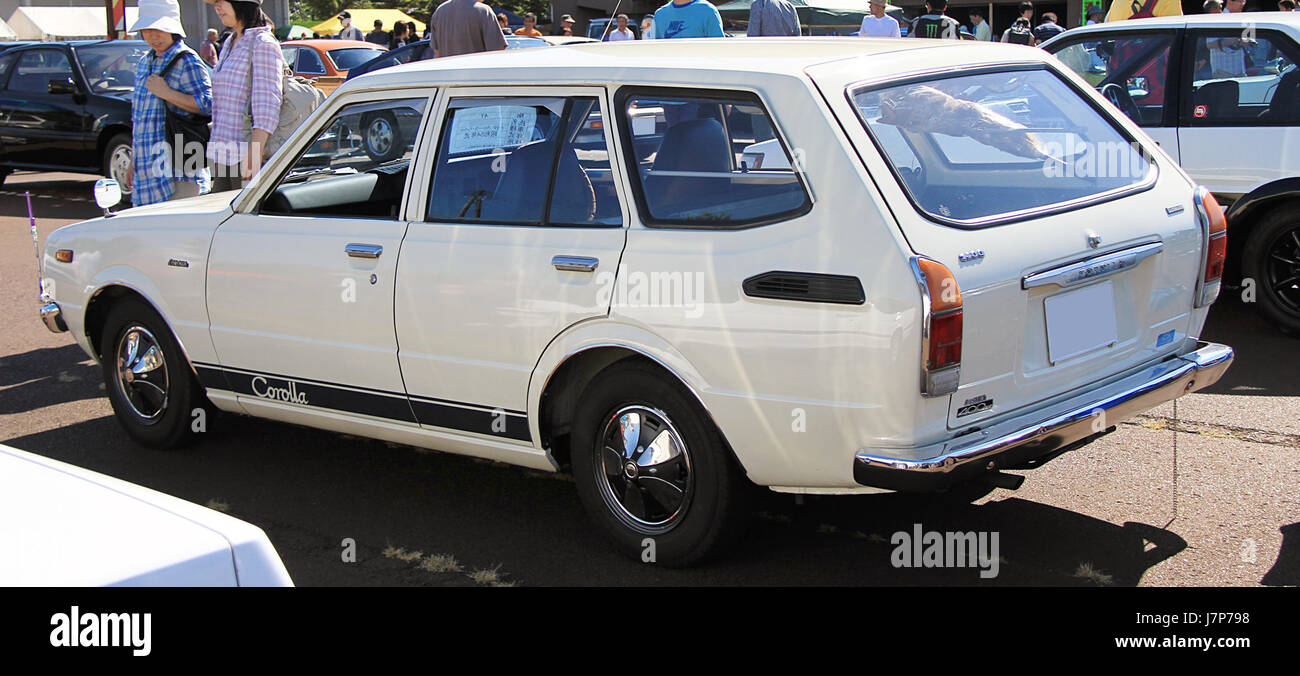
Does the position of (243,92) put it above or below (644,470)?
above

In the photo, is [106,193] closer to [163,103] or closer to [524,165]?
[163,103]

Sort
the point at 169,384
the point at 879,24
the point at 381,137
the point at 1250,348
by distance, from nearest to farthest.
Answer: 1. the point at 381,137
2. the point at 169,384
3. the point at 1250,348
4. the point at 879,24

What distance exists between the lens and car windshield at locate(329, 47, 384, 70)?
60.8 ft

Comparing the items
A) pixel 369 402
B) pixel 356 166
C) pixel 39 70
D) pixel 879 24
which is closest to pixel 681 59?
pixel 369 402

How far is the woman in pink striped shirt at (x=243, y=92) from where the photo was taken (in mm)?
7000

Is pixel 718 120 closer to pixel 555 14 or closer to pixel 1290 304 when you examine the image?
pixel 1290 304

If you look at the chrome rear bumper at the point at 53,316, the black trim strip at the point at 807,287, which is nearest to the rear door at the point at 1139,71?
the black trim strip at the point at 807,287

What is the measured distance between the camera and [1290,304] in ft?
23.2

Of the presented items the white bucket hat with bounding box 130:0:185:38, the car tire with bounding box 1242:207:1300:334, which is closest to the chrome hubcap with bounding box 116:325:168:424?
the white bucket hat with bounding box 130:0:185:38

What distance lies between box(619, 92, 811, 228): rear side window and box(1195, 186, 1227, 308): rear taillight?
1.66 metres

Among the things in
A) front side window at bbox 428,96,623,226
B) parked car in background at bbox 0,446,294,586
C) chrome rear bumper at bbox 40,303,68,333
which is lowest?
chrome rear bumper at bbox 40,303,68,333

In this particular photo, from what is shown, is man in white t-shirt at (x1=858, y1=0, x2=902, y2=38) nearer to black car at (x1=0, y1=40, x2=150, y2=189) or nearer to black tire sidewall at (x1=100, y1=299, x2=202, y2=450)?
black car at (x1=0, y1=40, x2=150, y2=189)

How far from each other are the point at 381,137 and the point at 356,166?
1.82 feet

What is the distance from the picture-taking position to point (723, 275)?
12.6 ft
